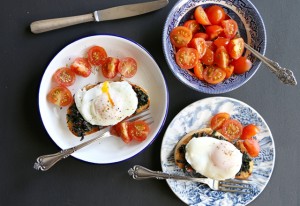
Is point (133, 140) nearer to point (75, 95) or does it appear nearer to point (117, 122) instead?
point (117, 122)

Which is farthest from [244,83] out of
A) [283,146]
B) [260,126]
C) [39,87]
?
[39,87]

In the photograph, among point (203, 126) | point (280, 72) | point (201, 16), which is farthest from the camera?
point (203, 126)

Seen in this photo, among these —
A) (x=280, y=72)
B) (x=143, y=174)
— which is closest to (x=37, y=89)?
(x=143, y=174)

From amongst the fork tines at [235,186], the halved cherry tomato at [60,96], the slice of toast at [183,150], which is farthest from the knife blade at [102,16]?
the fork tines at [235,186]

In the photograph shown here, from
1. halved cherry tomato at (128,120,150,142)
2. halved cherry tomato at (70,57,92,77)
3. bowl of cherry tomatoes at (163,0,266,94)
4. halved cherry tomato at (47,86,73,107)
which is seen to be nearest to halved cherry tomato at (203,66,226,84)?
bowl of cherry tomatoes at (163,0,266,94)

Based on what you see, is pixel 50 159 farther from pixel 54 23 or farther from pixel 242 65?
pixel 242 65

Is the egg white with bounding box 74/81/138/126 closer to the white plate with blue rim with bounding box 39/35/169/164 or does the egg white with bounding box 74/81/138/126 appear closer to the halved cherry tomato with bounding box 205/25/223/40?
the white plate with blue rim with bounding box 39/35/169/164

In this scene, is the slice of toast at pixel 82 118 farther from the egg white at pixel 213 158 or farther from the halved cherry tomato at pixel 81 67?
the egg white at pixel 213 158
